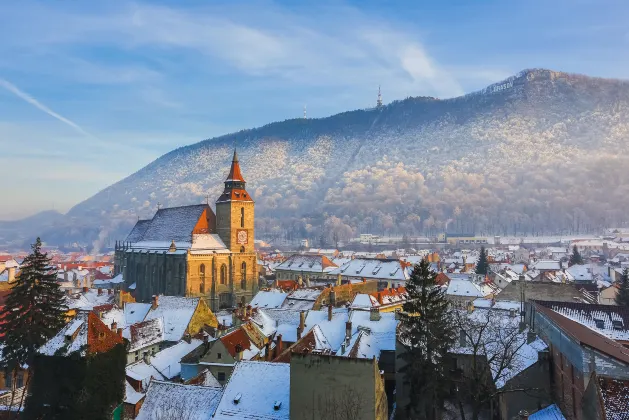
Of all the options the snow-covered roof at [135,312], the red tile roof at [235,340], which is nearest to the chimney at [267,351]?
the red tile roof at [235,340]

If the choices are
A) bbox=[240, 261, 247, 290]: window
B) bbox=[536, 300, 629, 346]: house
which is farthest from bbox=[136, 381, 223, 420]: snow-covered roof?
bbox=[240, 261, 247, 290]: window

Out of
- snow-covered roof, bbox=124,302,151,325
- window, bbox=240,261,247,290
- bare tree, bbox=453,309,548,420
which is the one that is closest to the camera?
bare tree, bbox=453,309,548,420

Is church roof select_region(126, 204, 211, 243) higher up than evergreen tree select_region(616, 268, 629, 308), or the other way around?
church roof select_region(126, 204, 211, 243)

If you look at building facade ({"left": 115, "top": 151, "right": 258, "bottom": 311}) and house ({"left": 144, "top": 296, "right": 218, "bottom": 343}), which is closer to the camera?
house ({"left": 144, "top": 296, "right": 218, "bottom": 343})

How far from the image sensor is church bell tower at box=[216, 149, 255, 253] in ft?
293

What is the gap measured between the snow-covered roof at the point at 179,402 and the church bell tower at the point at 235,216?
6001cm

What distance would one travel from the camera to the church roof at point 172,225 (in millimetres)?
89375

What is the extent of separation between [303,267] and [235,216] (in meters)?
28.6

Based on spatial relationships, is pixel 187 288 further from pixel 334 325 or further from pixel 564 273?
pixel 564 273

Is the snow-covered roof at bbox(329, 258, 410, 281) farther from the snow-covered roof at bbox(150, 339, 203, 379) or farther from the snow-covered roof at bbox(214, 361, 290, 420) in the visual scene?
the snow-covered roof at bbox(214, 361, 290, 420)

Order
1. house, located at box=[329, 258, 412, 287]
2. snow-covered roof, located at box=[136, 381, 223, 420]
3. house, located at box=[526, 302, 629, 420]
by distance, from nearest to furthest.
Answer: house, located at box=[526, 302, 629, 420], snow-covered roof, located at box=[136, 381, 223, 420], house, located at box=[329, 258, 412, 287]

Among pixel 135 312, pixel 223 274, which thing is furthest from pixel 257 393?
pixel 223 274

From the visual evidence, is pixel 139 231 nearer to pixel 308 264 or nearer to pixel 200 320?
pixel 308 264

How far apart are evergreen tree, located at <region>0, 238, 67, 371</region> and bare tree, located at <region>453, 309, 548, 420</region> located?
2734 cm
